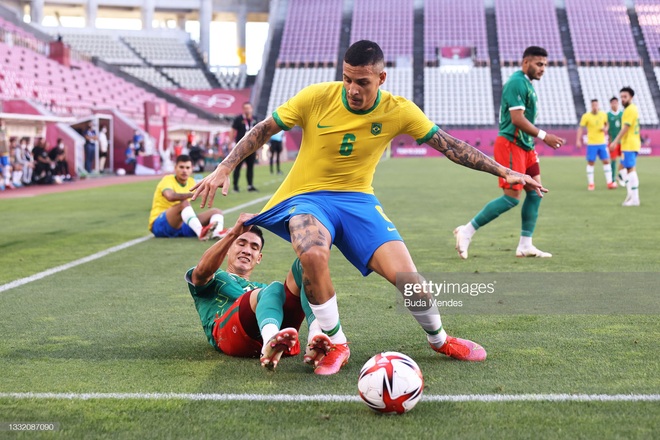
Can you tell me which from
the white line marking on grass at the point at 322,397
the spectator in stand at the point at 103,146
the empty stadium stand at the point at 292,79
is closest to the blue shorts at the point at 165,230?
the white line marking on grass at the point at 322,397

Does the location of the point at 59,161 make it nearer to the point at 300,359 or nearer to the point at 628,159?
the point at 628,159

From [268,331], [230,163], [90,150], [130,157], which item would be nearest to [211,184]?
[230,163]

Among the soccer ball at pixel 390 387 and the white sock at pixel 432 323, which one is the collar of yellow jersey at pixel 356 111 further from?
the soccer ball at pixel 390 387

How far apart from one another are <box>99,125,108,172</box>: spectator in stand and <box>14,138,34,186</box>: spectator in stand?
5510 millimetres

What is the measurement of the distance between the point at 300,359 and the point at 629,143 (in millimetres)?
12241

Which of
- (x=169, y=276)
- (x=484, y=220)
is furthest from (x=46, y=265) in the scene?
(x=484, y=220)

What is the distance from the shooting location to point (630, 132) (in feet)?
50.0

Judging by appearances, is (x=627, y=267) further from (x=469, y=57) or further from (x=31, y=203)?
(x=469, y=57)

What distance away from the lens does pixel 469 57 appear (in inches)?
2277

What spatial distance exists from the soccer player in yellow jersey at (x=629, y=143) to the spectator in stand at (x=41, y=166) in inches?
595

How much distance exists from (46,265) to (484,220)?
4.19 m

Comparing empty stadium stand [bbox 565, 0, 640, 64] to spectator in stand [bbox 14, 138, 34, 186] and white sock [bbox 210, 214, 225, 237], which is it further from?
white sock [bbox 210, 214, 225, 237]

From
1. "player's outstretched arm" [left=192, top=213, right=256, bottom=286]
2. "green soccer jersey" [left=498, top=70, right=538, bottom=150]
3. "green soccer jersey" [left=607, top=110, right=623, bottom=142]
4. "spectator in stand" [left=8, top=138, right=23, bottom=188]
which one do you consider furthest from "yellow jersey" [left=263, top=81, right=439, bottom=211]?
"spectator in stand" [left=8, top=138, right=23, bottom=188]

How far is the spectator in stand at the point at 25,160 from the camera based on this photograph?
2233 cm
